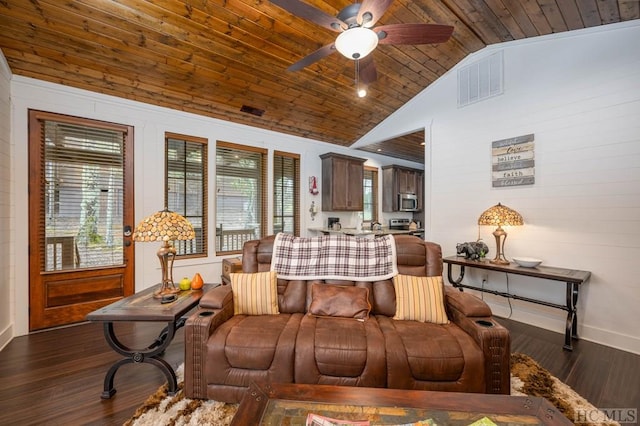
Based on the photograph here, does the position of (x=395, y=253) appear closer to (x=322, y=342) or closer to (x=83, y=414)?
(x=322, y=342)

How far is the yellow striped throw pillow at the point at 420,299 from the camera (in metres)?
2.07

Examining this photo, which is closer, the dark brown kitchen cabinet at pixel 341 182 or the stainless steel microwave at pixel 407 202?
the dark brown kitchen cabinet at pixel 341 182

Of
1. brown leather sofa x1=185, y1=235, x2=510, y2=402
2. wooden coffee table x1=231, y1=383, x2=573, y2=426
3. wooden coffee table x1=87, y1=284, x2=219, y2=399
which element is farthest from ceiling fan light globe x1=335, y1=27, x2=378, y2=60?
wooden coffee table x1=87, y1=284, x2=219, y2=399

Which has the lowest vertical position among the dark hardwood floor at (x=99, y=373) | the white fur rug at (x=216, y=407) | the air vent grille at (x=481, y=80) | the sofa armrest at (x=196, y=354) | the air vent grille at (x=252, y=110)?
the dark hardwood floor at (x=99, y=373)

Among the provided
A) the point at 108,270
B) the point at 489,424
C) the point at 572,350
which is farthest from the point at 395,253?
the point at 108,270

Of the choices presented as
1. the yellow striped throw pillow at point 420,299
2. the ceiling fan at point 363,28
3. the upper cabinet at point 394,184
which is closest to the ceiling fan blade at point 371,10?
the ceiling fan at point 363,28

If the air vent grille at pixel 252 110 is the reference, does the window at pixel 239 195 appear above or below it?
below

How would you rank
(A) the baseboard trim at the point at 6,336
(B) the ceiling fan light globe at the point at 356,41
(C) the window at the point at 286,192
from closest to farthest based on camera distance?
(B) the ceiling fan light globe at the point at 356,41 < (A) the baseboard trim at the point at 6,336 < (C) the window at the point at 286,192

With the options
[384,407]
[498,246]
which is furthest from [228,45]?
[498,246]

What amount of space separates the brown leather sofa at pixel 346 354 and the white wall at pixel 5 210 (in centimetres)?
226

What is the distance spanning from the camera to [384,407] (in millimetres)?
1177

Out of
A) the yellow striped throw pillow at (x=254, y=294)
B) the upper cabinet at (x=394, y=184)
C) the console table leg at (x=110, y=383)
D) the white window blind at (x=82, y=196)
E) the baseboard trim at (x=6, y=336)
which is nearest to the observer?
the console table leg at (x=110, y=383)

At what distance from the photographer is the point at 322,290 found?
7.38 ft

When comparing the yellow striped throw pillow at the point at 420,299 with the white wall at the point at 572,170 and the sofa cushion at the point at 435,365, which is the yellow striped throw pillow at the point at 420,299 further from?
the white wall at the point at 572,170
